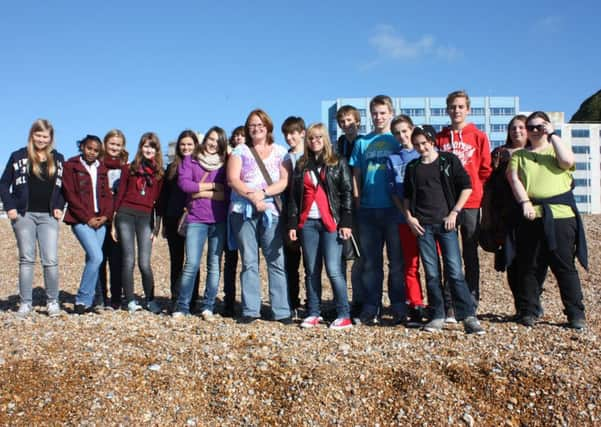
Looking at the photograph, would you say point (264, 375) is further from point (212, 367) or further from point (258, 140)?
point (258, 140)

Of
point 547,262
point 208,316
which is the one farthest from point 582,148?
point 208,316

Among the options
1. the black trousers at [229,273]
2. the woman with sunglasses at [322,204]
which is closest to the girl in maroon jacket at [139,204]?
the black trousers at [229,273]

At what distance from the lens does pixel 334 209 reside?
5898 mm

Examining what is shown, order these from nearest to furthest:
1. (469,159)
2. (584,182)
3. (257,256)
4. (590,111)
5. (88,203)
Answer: (469,159), (257,256), (88,203), (584,182), (590,111)

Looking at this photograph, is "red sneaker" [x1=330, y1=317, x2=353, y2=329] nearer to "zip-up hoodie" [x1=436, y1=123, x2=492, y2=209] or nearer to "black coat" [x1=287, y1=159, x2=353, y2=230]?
"black coat" [x1=287, y1=159, x2=353, y2=230]

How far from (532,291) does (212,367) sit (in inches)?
149

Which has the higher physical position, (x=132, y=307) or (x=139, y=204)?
(x=139, y=204)

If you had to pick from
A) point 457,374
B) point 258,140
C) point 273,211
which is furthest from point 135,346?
point 457,374

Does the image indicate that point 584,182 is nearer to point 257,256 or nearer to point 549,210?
point 549,210

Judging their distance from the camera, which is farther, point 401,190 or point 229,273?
point 229,273

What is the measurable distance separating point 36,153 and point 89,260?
1524 millimetres

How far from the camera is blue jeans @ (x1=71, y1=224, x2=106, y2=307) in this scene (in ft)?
22.0

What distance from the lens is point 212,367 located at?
4.83 metres

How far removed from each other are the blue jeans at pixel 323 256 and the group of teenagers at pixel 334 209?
0.01 m
